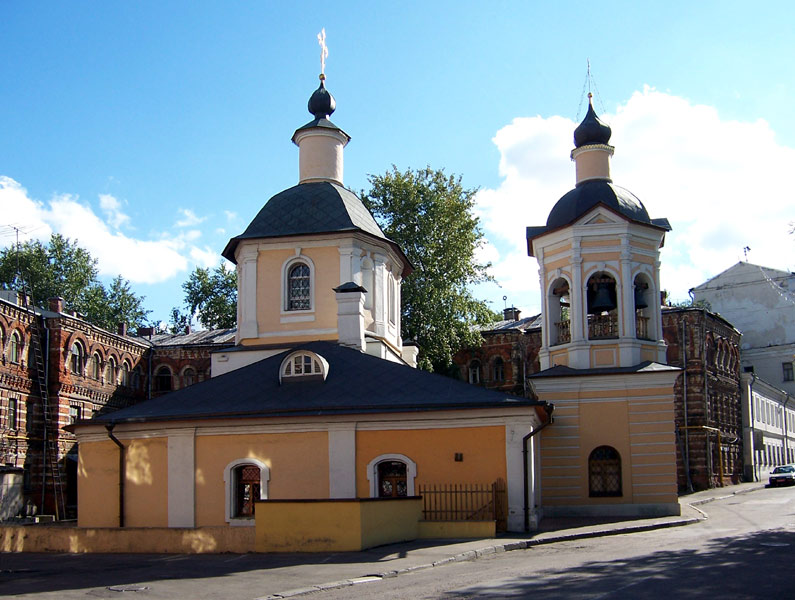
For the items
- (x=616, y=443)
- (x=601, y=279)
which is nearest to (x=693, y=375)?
(x=601, y=279)

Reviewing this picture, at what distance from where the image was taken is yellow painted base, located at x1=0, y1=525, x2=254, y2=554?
51.8 ft

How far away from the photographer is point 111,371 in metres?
42.3

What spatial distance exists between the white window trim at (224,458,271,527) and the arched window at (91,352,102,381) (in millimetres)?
22850

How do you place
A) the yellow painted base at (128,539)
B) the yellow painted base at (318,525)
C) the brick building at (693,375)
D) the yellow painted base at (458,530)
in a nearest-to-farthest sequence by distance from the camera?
the yellow painted base at (318,525) < the yellow painted base at (128,539) < the yellow painted base at (458,530) < the brick building at (693,375)

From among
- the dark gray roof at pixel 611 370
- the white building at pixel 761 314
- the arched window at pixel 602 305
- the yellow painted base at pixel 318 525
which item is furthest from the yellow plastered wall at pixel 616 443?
the white building at pixel 761 314

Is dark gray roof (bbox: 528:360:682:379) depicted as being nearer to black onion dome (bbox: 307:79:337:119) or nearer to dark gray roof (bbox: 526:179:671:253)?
dark gray roof (bbox: 526:179:671:253)

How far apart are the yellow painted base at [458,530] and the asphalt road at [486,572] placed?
4.33 feet

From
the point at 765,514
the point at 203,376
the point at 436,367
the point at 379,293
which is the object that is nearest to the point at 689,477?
the point at 436,367

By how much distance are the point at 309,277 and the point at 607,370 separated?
8139mm

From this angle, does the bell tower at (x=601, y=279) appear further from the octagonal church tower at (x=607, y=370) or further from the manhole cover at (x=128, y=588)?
the manhole cover at (x=128, y=588)

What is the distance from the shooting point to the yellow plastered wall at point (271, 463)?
1914 centimetres

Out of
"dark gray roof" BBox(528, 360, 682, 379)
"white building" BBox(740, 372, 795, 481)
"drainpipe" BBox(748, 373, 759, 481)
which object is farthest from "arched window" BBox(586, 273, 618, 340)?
"drainpipe" BBox(748, 373, 759, 481)

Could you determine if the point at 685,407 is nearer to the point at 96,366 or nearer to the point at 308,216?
the point at 308,216

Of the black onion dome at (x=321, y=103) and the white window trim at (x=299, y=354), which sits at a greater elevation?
the black onion dome at (x=321, y=103)
